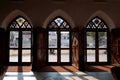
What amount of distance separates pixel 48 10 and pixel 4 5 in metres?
1.89

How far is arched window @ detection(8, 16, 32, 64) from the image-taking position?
978 centimetres

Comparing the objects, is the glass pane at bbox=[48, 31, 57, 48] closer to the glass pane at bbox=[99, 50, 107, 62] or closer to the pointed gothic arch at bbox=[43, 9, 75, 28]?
the pointed gothic arch at bbox=[43, 9, 75, 28]

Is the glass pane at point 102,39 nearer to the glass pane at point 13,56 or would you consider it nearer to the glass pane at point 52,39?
the glass pane at point 52,39

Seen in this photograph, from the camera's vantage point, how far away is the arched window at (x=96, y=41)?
392 inches

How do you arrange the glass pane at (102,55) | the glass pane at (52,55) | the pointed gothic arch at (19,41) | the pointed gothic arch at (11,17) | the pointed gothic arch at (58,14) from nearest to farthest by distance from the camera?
the pointed gothic arch at (11,17) → the pointed gothic arch at (58,14) → the pointed gothic arch at (19,41) → the glass pane at (52,55) → the glass pane at (102,55)

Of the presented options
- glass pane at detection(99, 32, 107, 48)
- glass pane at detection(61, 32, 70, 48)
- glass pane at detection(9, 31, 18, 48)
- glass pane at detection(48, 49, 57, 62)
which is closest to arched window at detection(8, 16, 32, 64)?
glass pane at detection(9, 31, 18, 48)

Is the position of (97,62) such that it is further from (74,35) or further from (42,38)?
(42,38)

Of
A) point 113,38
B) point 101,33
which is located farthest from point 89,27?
point 113,38

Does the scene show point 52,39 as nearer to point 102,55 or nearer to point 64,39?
point 64,39

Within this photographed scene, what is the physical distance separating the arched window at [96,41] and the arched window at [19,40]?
9.32 feet

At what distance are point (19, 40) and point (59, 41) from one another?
1.91 m

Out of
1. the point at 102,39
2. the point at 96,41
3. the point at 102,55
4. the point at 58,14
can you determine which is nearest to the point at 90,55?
the point at 102,55

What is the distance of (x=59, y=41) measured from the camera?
9.94m

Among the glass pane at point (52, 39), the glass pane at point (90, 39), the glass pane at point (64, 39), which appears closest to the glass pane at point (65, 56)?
the glass pane at point (64, 39)
